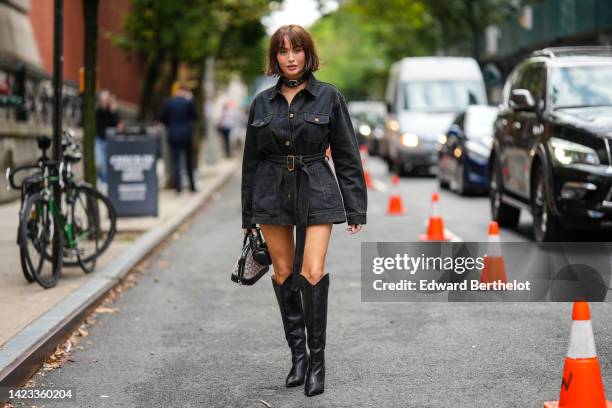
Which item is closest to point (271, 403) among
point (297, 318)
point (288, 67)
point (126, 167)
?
point (297, 318)

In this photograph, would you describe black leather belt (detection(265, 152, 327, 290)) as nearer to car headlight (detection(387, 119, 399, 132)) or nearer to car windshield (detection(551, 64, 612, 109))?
car windshield (detection(551, 64, 612, 109))

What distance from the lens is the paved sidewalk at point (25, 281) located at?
7.47 meters

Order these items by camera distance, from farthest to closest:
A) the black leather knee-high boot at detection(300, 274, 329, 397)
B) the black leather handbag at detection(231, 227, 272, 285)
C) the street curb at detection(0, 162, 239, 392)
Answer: the street curb at detection(0, 162, 239, 392) → the black leather handbag at detection(231, 227, 272, 285) → the black leather knee-high boot at detection(300, 274, 329, 397)

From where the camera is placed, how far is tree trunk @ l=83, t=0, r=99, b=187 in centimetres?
1197

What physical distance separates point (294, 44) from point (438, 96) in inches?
768

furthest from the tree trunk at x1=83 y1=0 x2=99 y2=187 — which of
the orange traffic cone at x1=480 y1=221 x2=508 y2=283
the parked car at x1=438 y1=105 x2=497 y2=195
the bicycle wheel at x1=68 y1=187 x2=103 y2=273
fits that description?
the parked car at x1=438 y1=105 x2=497 y2=195

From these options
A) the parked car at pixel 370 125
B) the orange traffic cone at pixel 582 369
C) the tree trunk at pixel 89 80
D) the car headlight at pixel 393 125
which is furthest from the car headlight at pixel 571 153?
the parked car at pixel 370 125

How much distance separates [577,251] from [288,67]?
20.0ft

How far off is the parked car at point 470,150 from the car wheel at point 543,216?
6008 mm

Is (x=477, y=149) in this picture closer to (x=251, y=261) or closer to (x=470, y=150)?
(x=470, y=150)

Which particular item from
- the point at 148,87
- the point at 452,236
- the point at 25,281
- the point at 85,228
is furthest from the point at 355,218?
the point at 148,87

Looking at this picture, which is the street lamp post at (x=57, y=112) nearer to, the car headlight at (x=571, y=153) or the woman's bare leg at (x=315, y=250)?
the woman's bare leg at (x=315, y=250)

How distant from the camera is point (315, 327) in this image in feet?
18.6

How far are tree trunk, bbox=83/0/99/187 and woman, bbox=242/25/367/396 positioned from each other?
259 inches
